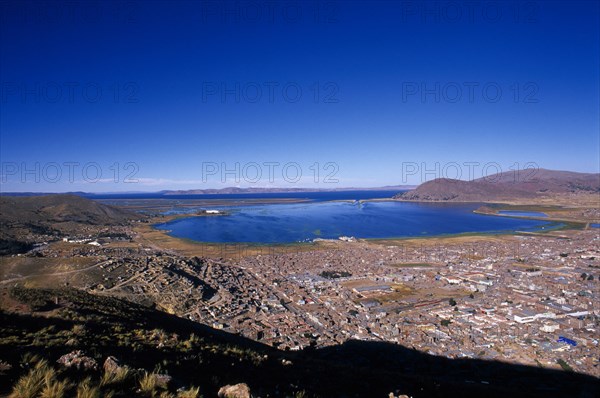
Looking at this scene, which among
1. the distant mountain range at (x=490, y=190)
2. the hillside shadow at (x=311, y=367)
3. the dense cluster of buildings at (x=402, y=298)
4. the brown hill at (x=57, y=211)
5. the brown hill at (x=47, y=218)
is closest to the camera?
the hillside shadow at (x=311, y=367)

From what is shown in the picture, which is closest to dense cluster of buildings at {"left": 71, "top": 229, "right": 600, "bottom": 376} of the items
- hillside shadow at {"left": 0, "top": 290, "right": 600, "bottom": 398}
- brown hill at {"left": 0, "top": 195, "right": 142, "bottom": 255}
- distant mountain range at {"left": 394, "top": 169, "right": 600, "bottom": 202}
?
hillside shadow at {"left": 0, "top": 290, "right": 600, "bottom": 398}

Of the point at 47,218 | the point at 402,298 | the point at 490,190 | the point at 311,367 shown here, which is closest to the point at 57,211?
the point at 47,218

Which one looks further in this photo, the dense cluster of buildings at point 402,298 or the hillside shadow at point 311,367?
the dense cluster of buildings at point 402,298

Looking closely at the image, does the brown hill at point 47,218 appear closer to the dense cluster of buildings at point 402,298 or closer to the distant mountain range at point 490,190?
the dense cluster of buildings at point 402,298

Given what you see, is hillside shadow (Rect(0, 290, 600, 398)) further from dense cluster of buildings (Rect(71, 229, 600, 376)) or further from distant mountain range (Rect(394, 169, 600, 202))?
distant mountain range (Rect(394, 169, 600, 202))

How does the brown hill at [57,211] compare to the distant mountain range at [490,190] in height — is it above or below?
below

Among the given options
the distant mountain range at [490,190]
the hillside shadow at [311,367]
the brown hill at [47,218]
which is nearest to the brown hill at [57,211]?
the brown hill at [47,218]

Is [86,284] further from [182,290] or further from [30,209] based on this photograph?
[30,209]

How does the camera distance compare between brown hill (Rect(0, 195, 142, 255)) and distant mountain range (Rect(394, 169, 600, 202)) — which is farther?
distant mountain range (Rect(394, 169, 600, 202))

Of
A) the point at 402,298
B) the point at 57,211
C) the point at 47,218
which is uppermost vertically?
the point at 57,211

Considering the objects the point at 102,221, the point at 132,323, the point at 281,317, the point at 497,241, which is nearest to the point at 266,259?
the point at 281,317

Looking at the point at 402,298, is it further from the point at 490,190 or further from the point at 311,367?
the point at 490,190
